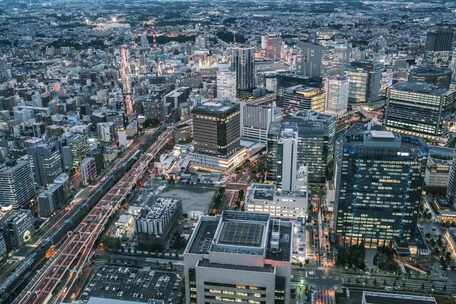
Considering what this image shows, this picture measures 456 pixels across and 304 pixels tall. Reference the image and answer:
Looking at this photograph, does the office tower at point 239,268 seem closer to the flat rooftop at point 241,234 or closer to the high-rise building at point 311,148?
the flat rooftop at point 241,234

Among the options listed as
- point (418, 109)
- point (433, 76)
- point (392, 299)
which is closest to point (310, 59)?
point (433, 76)

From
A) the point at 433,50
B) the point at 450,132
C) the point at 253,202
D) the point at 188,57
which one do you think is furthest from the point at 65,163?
the point at 433,50

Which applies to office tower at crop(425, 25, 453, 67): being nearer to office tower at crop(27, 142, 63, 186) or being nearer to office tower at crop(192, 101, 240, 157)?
office tower at crop(192, 101, 240, 157)

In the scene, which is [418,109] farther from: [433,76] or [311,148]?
[311,148]

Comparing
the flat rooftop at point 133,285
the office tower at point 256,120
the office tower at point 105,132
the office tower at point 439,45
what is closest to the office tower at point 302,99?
the office tower at point 256,120

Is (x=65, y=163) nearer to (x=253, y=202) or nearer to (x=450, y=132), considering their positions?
(x=253, y=202)

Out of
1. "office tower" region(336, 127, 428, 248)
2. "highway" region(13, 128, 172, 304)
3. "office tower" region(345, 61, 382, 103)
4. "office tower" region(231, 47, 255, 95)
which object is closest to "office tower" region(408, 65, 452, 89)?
"office tower" region(345, 61, 382, 103)
